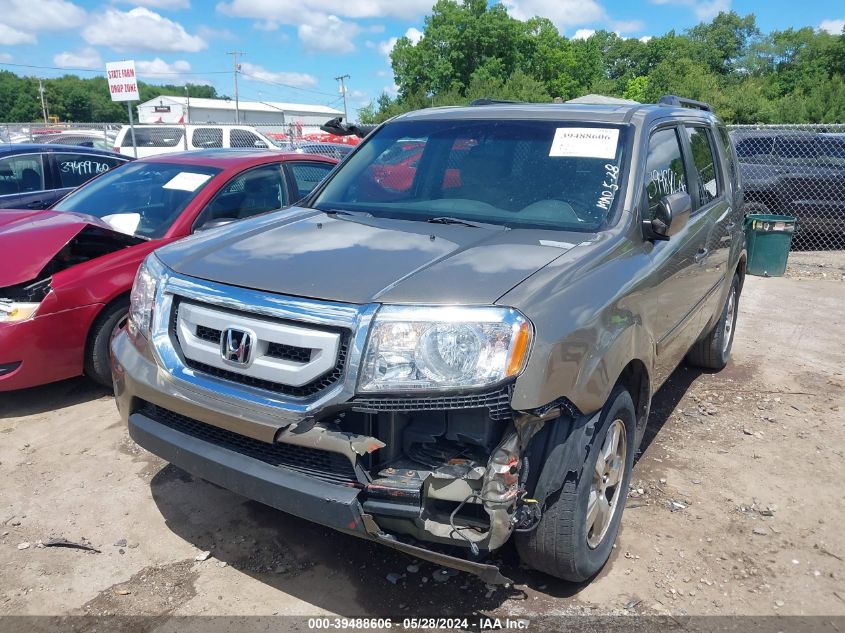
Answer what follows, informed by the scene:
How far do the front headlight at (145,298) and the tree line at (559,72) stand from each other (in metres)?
39.4

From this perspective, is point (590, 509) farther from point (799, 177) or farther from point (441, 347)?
point (799, 177)

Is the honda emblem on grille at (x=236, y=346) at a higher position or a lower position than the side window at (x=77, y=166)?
lower

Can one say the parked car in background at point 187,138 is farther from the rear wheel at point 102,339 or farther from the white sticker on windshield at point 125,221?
the rear wheel at point 102,339

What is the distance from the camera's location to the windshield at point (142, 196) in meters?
5.06

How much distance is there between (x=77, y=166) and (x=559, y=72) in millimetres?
57527

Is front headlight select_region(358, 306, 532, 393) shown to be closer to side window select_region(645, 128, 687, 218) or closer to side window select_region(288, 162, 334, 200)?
side window select_region(645, 128, 687, 218)

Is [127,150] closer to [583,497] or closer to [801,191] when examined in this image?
[801,191]

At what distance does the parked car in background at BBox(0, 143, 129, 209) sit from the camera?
7443 millimetres

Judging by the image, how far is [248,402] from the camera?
7.96 ft

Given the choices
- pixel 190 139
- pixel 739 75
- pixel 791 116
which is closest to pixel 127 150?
pixel 190 139

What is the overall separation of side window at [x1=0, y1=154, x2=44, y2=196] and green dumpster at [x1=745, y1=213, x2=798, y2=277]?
869 centimetres

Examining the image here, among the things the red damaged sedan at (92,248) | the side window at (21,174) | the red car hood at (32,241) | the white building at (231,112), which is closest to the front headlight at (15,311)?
the red damaged sedan at (92,248)

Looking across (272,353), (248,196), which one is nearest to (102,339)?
(248,196)

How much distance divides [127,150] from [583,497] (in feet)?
58.0
